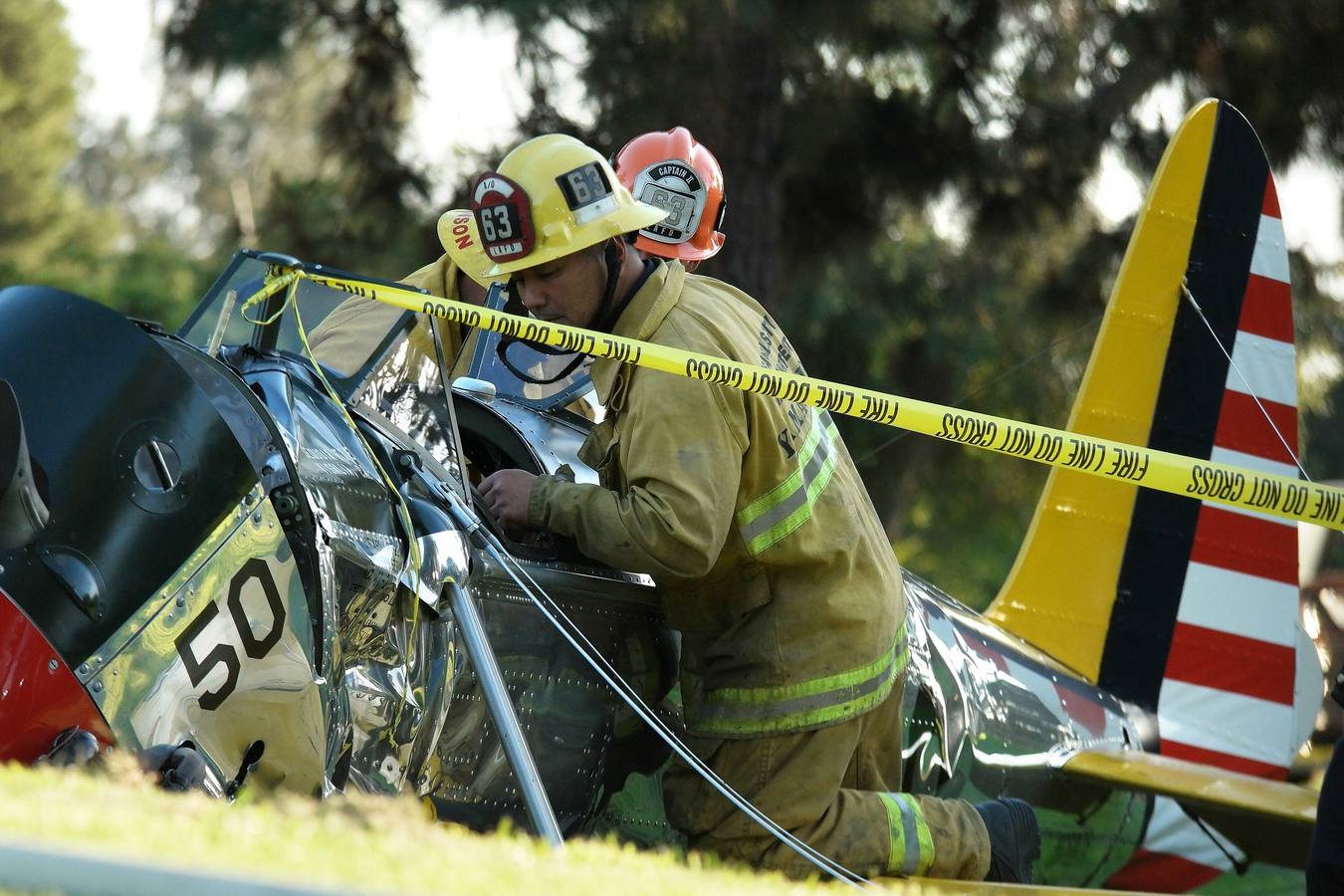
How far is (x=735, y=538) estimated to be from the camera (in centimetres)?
365

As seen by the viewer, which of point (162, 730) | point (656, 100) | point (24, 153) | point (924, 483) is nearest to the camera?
point (162, 730)

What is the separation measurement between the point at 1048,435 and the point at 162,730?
1.81 meters

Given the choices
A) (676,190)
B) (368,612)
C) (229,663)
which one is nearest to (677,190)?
(676,190)

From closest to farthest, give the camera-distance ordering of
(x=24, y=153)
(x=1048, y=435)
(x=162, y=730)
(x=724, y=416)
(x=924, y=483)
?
(x=162, y=730) → (x=1048, y=435) → (x=724, y=416) → (x=924, y=483) → (x=24, y=153)

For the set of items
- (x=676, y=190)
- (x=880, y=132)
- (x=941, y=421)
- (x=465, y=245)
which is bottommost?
(x=941, y=421)

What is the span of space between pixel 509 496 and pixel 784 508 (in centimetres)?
63

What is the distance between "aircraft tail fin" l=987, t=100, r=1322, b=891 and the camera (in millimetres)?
5633

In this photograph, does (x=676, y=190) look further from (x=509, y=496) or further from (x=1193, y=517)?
(x=509, y=496)

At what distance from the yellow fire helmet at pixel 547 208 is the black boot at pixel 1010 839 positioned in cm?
180

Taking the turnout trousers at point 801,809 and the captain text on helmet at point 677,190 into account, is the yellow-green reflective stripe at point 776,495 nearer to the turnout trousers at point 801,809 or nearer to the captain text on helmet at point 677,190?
the turnout trousers at point 801,809

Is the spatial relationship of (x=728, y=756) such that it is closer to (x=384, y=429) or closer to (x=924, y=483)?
(x=384, y=429)

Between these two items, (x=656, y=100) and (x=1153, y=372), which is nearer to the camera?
(x=1153, y=372)

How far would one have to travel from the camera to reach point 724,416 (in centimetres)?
347

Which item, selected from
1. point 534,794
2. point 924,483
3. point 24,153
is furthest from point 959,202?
point 24,153
